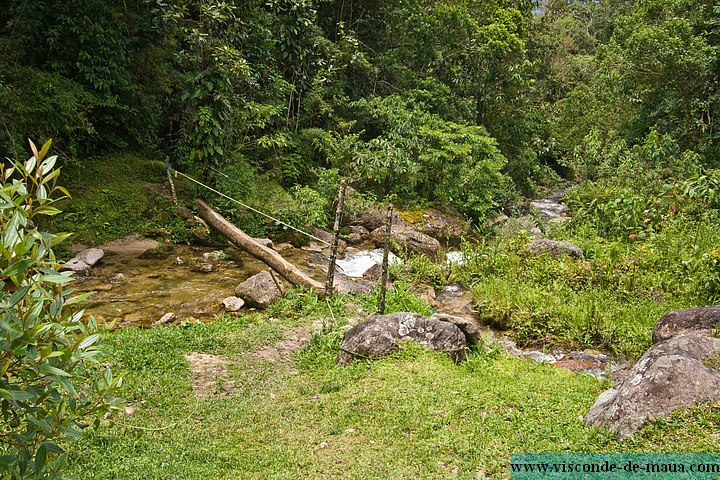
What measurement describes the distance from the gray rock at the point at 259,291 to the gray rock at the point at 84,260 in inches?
115

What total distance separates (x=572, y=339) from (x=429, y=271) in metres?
3.35

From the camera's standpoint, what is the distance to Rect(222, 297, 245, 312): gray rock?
8062 millimetres

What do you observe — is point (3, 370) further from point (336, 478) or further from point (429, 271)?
point (429, 271)

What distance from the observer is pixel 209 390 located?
5.21 m

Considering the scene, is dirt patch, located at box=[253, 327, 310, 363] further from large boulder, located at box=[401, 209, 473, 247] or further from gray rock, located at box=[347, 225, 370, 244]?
large boulder, located at box=[401, 209, 473, 247]

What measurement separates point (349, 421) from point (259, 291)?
414cm

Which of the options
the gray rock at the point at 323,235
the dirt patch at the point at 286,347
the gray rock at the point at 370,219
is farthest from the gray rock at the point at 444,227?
the dirt patch at the point at 286,347

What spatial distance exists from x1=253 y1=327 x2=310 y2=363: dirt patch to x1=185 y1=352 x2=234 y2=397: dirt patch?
1.59 feet

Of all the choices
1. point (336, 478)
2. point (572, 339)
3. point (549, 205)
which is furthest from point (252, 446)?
point (549, 205)

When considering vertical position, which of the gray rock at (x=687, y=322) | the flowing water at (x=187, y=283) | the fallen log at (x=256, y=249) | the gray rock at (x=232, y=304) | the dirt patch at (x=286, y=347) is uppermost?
the gray rock at (x=687, y=322)

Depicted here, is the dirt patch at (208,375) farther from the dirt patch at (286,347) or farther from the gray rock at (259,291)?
the gray rock at (259,291)

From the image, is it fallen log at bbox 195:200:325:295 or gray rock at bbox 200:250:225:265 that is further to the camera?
gray rock at bbox 200:250:225:265

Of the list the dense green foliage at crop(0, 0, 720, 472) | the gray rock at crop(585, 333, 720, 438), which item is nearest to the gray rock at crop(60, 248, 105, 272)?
the dense green foliage at crop(0, 0, 720, 472)

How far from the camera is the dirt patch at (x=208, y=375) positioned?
5.20 metres
